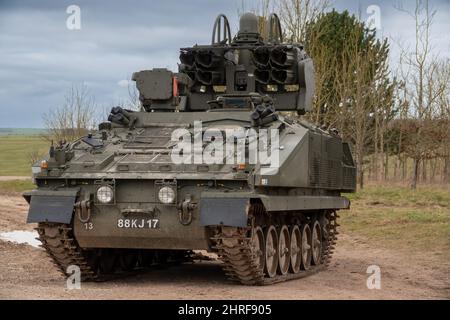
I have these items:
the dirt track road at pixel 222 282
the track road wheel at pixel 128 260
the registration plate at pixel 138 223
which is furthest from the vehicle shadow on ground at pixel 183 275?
the registration plate at pixel 138 223

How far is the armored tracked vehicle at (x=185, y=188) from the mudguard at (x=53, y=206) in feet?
0.05

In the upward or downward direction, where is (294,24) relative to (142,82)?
upward

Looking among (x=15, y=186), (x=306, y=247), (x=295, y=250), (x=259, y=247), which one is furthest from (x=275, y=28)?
(x=15, y=186)

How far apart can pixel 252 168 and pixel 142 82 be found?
13.3ft

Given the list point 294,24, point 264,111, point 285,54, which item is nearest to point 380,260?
point 285,54

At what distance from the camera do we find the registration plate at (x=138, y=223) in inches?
538

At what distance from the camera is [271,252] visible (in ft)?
49.1

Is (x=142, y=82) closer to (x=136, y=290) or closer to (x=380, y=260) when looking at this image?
(x=136, y=290)

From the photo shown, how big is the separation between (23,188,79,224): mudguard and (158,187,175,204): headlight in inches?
49.8

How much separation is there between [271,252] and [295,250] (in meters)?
1.52

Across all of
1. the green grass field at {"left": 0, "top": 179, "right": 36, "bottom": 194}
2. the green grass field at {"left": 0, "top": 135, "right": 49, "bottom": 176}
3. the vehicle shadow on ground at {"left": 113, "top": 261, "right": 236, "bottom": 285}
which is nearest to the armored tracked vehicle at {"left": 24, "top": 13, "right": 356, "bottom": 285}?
the vehicle shadow on ground at {"left": 113, "top": 261, "right": 236, "bottom": 285}

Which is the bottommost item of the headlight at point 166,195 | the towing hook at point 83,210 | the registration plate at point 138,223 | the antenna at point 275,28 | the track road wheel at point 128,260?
the track road wheel at point 128,260

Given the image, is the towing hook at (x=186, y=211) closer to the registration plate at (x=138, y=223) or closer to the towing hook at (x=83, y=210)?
the registration plate at (x=138, y=223)

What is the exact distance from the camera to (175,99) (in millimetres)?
16781
